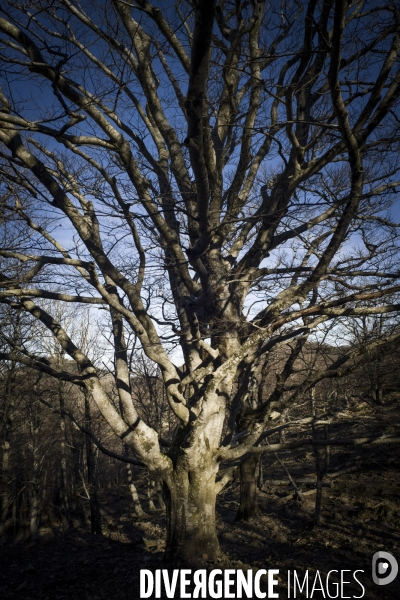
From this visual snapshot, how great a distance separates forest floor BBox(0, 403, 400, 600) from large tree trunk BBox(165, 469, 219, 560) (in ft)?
0.61

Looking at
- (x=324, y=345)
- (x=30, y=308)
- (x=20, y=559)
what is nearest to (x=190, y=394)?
(x=30, y=308)

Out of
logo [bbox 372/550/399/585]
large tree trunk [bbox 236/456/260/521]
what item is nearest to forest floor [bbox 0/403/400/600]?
logo [bbox 372/550/399/585]

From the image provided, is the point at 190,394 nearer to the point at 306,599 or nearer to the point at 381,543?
the point at 306,599

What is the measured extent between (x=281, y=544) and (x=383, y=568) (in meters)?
2.19

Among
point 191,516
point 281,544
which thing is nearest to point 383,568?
point 281,544

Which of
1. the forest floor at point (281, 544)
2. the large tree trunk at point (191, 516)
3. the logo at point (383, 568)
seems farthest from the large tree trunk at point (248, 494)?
the large tree trunk at point (191, 516)

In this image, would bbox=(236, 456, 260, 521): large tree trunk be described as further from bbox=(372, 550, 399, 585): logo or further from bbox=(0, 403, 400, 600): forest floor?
bbox=(372, 550, 399, 585): logo

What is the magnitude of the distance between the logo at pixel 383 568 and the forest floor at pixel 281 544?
0.29 ft

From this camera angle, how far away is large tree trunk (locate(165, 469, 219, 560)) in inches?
170

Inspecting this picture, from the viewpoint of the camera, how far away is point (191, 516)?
14.5 ft

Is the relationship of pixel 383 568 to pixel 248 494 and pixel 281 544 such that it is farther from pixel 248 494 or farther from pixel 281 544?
pixel 248 494

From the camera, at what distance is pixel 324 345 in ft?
24.8

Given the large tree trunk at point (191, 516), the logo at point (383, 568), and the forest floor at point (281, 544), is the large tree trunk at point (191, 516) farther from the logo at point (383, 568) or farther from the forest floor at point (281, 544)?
the logo at point (383, 568)

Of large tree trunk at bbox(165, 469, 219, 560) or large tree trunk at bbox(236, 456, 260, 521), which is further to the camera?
large tree trunk at bbox(236, 456, 260, 521)
